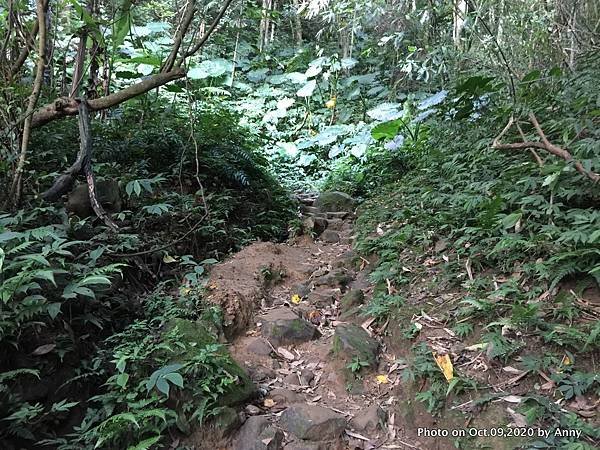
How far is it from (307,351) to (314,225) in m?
2.43

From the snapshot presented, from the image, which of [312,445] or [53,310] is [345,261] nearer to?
[312,445]

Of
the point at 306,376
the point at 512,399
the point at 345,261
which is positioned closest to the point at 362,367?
the point at 306,376

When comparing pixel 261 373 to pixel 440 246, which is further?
pixel 440 246

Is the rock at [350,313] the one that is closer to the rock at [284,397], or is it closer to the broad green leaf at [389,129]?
the rock at [284,397]

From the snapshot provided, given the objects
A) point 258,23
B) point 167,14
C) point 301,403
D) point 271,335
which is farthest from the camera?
point 258,23

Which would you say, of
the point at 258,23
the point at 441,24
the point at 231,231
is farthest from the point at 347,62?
the point at 231,231

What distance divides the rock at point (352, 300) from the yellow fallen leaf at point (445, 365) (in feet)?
3.46

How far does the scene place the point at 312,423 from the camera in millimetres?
2289

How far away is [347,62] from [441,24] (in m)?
2.62

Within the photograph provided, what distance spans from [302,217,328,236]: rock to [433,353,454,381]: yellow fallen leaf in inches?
117

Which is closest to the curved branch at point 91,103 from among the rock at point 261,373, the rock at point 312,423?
the rock at point 261,373

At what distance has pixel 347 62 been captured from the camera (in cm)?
1009

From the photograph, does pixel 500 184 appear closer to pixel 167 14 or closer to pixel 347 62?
pixel 347 62

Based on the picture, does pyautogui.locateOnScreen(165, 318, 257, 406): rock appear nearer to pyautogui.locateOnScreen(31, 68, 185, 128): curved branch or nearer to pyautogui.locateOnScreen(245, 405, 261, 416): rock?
pyautogui.locateOnScreen(245, 405, 261, 416): rock
